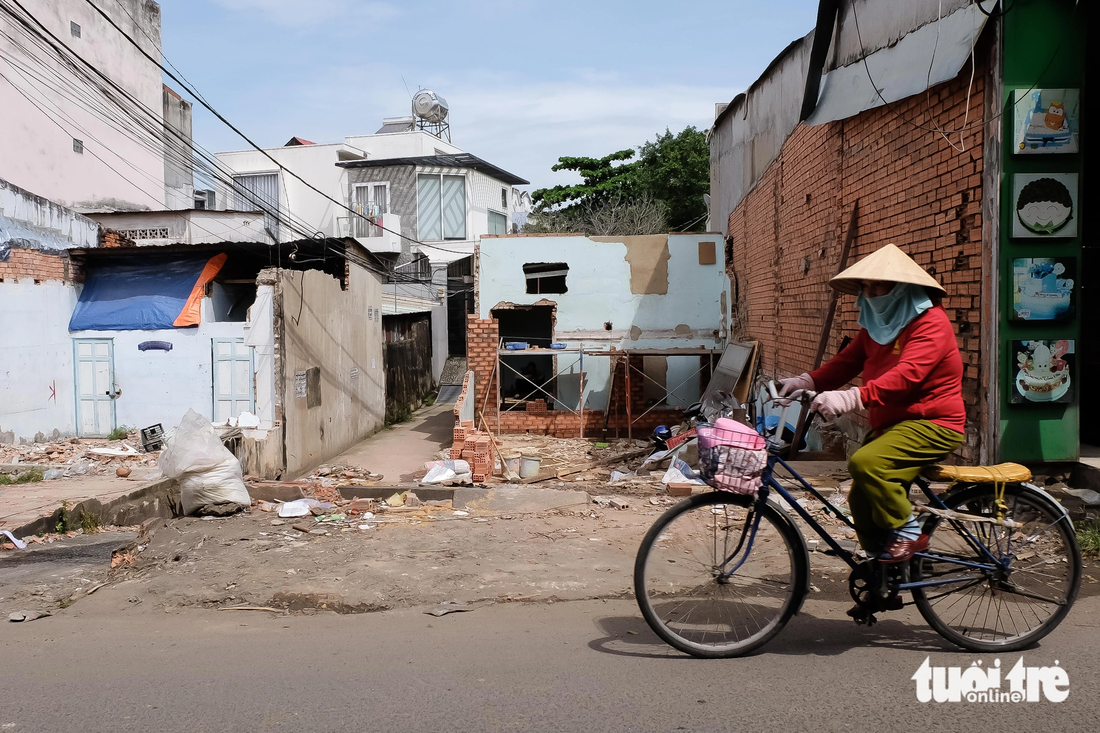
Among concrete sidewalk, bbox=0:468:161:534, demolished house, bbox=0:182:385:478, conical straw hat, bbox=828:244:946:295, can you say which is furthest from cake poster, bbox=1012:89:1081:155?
demolished house, bbox=0:182:385:478

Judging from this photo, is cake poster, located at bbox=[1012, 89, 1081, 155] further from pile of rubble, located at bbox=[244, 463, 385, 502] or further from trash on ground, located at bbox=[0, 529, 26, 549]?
trash on ground, located at bbox=[0, 529, 26, 549]

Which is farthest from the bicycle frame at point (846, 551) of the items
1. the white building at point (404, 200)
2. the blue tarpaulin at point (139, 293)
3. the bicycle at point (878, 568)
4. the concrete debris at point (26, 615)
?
the white building at point (404, 200)

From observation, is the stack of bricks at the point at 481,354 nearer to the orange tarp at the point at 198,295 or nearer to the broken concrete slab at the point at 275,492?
the orange tarp at the point at 198,295

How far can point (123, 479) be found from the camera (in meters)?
9.38

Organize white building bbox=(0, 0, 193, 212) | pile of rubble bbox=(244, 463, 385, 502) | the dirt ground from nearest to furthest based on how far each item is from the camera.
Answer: the dirt ground → pile of rubble bbox=(244, 463, 385, 502) → white building bbox=(0, 0, 193, 212)

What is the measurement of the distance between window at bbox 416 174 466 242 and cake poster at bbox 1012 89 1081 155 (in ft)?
86.7

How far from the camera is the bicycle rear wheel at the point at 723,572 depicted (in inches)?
129

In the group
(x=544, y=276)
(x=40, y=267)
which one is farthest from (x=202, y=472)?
(x=544, y=276)

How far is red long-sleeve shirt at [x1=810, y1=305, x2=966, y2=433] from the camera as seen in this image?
3199 mm

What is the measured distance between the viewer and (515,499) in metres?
7.61

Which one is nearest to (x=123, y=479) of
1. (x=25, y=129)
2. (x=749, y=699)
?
(x=749, y=699)

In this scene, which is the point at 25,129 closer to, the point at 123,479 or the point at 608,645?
the point at 123,479

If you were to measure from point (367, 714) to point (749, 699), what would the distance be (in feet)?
4.73

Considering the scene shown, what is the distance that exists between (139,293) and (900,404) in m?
12.4
